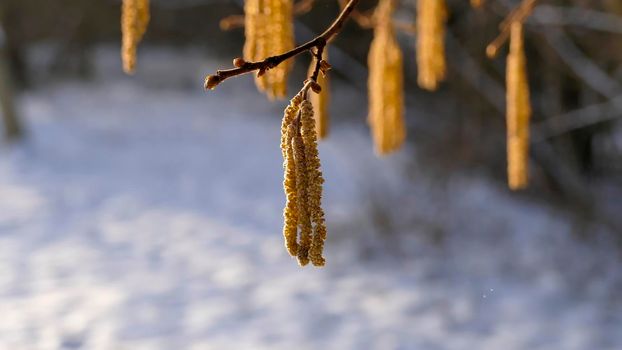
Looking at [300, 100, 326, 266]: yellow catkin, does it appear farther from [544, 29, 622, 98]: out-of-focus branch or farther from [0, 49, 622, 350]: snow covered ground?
[544, 29, 622, 98]: out-of-focus branch

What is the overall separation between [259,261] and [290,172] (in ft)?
12.7

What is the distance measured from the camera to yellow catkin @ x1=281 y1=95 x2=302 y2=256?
2.26ft

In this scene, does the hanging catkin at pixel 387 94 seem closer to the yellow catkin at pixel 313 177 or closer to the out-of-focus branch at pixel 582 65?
the yellow catkin at pixel 313 177

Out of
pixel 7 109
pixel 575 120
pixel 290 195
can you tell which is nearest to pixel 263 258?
pixel 575 120

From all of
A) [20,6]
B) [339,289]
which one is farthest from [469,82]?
[20,6]

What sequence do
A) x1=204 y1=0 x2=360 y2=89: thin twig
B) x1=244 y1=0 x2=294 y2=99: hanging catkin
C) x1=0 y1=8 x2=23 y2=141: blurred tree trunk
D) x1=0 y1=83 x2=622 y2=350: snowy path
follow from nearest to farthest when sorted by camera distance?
x1=204 y1=0 x2=360 y2=89: thin twig → x1=244 y1=0 x2=294 y2=99: hanging catkin → x1=0 y1=83 x2=622 y2=350: snowy path → x1=0 y1=8 x2=23 y2=141: blurred tree trunk

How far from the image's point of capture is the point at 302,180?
706mm

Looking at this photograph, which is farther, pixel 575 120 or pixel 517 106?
pixel 575 120

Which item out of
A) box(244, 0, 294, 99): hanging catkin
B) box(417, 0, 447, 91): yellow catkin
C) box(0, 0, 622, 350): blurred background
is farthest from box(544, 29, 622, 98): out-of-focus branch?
box(244, 0, 294, 99): hanging catkin

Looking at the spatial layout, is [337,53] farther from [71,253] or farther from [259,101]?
[71,253]

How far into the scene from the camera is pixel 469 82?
18.1 feet

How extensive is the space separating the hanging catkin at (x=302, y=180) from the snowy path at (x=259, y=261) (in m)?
2.61

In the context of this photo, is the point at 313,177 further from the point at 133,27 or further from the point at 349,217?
the point at 349,217

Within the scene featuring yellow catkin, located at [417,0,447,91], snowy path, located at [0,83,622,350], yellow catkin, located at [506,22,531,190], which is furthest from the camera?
snowy path, located at [0,83,622,350]
